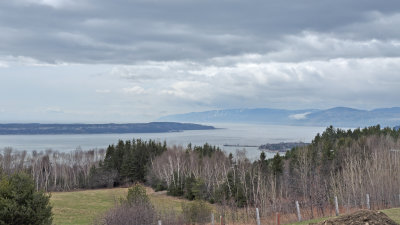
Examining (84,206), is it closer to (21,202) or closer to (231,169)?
(231,169)

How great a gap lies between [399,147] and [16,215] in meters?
56.0

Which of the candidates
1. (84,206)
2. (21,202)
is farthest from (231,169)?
(21,202)

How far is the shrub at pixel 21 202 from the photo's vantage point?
1734 centimetres

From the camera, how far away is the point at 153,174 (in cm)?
7494

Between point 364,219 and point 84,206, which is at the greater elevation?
point 364,219

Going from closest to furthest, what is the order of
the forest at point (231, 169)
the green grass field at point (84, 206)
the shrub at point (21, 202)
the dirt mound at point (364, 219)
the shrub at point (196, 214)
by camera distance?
the dirt mound at point (364, 219)
the shrub at point (21, 202)
the shrub at point (196, 214)
the green grass field at point (84, 206)
the forest at point (231, 169)

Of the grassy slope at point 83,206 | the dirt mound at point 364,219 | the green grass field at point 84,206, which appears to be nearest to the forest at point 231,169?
the green grass field at point 84,206

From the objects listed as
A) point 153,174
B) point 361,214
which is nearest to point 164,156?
point 153,174

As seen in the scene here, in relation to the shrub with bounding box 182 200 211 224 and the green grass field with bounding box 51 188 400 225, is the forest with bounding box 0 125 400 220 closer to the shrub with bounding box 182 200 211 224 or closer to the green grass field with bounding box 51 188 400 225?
the green grass field with bounding box 51 188 400 225

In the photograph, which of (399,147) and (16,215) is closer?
(16,215)

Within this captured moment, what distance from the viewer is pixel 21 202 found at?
58.7 ft

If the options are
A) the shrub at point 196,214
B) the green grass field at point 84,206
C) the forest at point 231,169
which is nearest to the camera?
the shrub at point 196,214

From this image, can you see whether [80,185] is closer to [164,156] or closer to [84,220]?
[164,156]

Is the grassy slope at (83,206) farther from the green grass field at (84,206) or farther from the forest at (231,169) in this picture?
the forest at (231,169)
